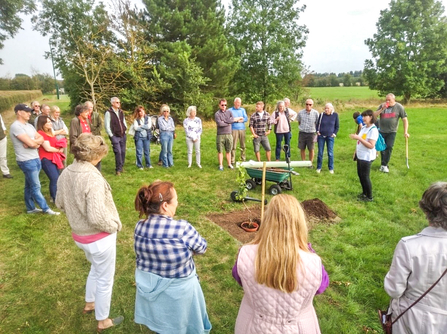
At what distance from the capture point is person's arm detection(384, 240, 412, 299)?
1860 mm

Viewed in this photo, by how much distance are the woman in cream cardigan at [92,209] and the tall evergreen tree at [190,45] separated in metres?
13.5

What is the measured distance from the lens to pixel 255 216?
5578 millimetres

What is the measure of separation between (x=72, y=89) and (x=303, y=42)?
17552mm

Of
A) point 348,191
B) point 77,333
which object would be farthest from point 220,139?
point 77,333

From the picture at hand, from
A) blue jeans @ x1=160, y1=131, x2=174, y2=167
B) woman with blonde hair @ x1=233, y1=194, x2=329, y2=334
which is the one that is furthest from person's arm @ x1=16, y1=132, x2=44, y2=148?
woman with blonde hair @ x1=233, y1=194, x2=329, y2=334

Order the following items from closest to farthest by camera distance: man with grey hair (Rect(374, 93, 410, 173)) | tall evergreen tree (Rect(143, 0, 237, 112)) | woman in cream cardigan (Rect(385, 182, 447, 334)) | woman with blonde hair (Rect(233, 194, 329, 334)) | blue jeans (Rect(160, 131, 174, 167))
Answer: woman with blonde hair (Rect(233, 194, 329, 334)), woman in cream cardigan (Rect(385, 182, 447, 334)), man with grey hair (Rect(374, 93, 410, 173)), blue jeans (Rect(160, 131, 174, 167)), tall evergreen tree (Rect(143, 0, 237, 112))

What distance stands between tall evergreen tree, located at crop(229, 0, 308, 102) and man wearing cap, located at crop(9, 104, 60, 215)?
18.1 meters

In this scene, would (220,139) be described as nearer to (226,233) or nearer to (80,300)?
(226,233)

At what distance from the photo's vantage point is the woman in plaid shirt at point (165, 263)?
2.10 metres

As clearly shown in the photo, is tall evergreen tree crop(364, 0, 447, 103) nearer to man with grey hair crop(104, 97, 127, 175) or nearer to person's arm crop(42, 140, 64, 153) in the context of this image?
man with grey hair crop(104, 97, 127, 175)

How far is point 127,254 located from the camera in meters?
4.36

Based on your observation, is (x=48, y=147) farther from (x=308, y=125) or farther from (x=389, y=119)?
(x=389, y=119)

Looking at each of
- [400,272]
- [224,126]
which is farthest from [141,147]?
[400,272]

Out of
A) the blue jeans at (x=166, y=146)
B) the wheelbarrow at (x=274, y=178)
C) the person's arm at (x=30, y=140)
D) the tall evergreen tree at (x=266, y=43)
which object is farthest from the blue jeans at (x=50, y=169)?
the tall evergreen tree at (x=266, y=43)
